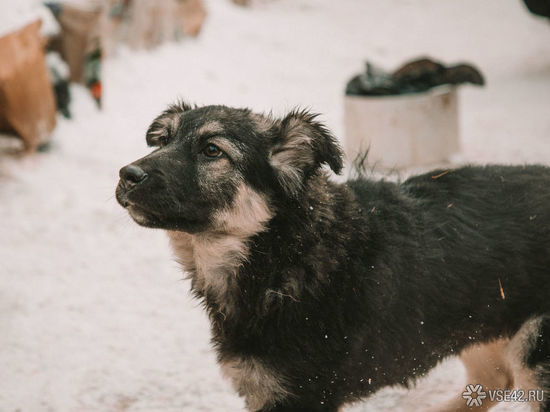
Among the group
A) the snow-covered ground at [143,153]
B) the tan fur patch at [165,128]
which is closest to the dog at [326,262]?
the tan fur patch at [165,128]

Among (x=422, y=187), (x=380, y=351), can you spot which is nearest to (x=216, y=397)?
(x=380, y=351)

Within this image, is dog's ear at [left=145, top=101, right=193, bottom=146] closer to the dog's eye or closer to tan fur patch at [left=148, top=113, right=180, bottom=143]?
tan fur patch at [left=148, top=113, right=180, bottom=143]

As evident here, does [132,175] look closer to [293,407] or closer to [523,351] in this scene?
[293,407]

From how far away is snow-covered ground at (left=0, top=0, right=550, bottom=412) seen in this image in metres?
4.95

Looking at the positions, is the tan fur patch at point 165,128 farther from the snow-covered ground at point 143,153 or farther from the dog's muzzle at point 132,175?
the snow-covered ground at point 143,153

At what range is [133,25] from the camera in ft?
40.9

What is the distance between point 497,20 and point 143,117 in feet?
37.1

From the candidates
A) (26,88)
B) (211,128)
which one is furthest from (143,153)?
(211,128)

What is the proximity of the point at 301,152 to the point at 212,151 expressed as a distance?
1.51ft

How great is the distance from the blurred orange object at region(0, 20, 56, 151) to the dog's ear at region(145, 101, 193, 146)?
475cm

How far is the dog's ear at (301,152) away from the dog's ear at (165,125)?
0.61 meters

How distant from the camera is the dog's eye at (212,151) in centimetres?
351

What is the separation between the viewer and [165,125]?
391cm

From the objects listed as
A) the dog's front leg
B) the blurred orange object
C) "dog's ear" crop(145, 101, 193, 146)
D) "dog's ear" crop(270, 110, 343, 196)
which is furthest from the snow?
the dog's front leg
